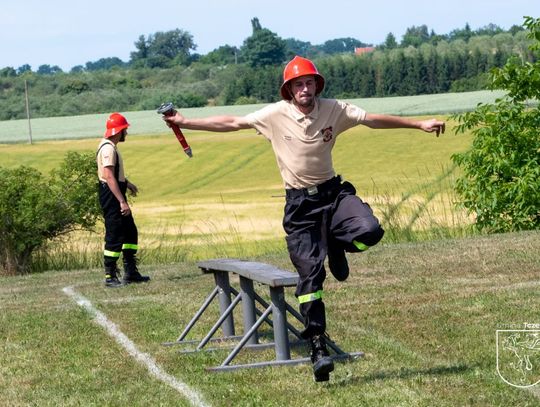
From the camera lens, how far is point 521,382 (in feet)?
25.0

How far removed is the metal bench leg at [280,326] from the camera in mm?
8773

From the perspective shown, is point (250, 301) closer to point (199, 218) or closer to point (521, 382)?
point (521, 382)

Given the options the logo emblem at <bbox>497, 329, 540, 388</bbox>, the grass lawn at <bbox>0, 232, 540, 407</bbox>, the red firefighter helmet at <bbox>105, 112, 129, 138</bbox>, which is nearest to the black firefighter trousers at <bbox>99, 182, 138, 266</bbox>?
the grass lawn at <bbox>0, 232, 540, 407</bbox>

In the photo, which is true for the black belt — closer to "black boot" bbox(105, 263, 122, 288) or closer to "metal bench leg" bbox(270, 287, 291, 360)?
"metal bench leg" bbox(270, 287, 291, 360)

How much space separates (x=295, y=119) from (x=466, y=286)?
462cm

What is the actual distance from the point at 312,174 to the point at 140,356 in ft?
7.38

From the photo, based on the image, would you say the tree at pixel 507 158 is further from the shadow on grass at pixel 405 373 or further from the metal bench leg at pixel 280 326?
the shadow on grass at pixel 405 373

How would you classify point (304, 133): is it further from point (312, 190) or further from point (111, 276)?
point (111, 276)

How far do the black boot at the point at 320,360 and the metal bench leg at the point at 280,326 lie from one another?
603 millimetres

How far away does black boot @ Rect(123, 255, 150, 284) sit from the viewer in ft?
49.1

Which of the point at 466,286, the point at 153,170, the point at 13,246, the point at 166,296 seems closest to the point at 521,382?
the point at 466,286

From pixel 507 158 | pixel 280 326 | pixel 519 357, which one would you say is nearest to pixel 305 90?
pixel 280 326

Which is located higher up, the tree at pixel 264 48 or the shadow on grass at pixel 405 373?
the tree at pixel 264 48

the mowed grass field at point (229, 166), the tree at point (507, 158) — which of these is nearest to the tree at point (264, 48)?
the mowed grass field at point (229, 166)
